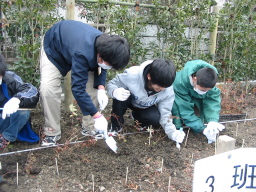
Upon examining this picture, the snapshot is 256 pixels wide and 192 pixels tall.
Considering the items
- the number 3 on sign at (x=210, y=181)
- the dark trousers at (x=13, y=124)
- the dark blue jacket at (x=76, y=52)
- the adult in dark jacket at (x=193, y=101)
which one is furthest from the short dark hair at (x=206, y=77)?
the dark trousers at (x=13, y=124)

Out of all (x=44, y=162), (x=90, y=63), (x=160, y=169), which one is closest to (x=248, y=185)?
(x=160, y=169)

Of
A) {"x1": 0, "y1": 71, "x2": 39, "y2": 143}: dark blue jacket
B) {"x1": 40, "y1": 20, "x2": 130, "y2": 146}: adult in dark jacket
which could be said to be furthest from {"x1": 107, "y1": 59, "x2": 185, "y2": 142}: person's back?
{"x1": 0, "y1": 71, "x2": 39, "y2": 143}: dark blue jacket

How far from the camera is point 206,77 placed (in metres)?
2.57

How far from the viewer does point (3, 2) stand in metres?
2.78

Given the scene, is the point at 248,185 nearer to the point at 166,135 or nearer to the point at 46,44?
the point at 166,135

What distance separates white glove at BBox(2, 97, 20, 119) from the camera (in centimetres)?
212

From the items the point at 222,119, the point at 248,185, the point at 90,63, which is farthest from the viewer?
the point at 222,119

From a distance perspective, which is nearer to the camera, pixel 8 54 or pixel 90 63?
pixel 90 63

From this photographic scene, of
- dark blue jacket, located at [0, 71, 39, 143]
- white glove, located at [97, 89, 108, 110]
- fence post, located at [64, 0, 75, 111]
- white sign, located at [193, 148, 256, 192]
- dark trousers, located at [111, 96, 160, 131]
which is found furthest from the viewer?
fence post, located at [64, 0, 75, 111]

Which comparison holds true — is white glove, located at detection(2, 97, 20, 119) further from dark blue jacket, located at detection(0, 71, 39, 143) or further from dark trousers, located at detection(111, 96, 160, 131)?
dark trousers, located at detection(111, 96, 160, 131)

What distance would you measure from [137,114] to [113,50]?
1.13 meters

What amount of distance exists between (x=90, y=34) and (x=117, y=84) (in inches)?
29.3

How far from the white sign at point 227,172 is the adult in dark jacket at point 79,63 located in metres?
1.04

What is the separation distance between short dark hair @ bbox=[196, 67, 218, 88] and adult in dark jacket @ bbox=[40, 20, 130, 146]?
0.89 m
